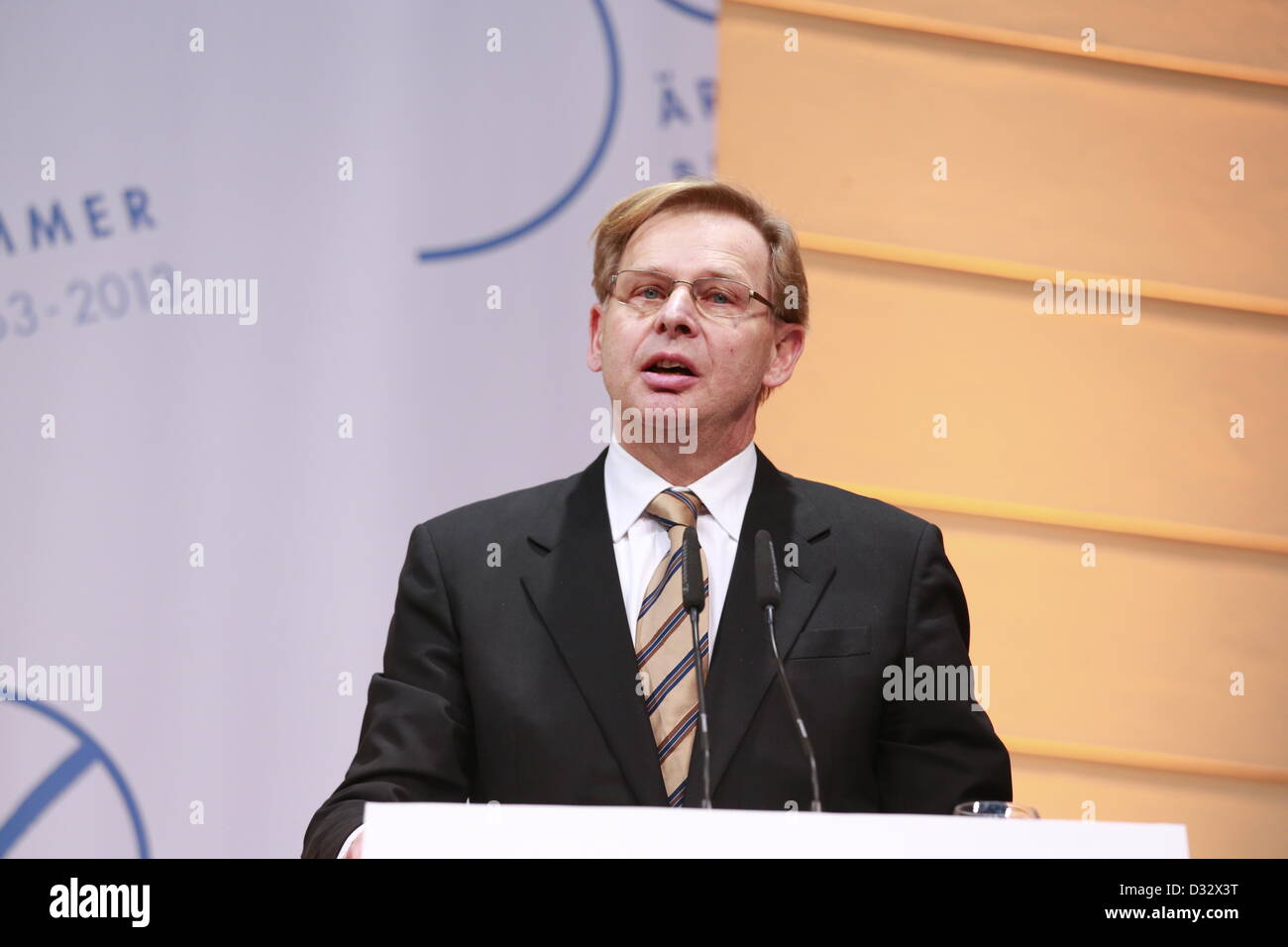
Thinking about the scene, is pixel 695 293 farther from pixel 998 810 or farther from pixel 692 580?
pixel 998 810

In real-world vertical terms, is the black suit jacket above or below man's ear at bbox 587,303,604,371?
below

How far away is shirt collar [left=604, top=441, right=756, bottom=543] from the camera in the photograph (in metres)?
→ 2.04

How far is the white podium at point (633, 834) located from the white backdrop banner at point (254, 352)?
1663 millimetres

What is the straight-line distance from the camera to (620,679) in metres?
1.85

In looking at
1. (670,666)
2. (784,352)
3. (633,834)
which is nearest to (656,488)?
(670,666)

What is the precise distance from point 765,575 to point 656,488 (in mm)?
440

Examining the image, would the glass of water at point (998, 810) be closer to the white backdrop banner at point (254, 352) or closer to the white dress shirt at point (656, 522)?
the white dress shirt at point (656, 522)

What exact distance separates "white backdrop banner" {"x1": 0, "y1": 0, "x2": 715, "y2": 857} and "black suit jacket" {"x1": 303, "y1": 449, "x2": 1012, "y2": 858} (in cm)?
74

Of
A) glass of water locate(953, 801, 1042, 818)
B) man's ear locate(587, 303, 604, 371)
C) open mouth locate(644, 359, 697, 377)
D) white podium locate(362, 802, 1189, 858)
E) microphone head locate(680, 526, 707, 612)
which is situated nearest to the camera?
white podium locate(362, 802, 1189, 858)

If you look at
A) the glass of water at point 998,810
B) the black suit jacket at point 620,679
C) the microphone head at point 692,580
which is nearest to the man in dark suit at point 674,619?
the black suit jacket at point 620,679

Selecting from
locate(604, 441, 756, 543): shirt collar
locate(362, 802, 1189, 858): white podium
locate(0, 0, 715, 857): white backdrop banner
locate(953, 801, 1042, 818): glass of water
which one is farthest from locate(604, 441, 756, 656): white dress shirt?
locate(362, 802, 1189, 858): white podium

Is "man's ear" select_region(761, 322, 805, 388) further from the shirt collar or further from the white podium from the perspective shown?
the white podium

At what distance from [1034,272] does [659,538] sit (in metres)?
1.64
